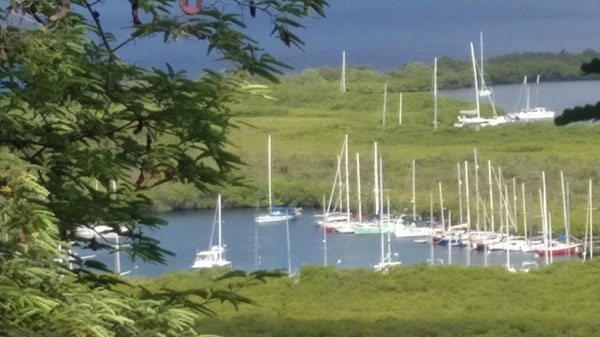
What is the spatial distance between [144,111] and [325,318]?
8488 mm

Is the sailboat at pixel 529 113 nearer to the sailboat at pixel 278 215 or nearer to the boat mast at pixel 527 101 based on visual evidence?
the boat mast at pixel 527 101

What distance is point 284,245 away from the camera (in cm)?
2164

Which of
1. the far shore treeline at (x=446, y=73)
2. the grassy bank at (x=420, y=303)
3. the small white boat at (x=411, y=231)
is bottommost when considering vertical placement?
the grassy bank at (x=420, y=303)

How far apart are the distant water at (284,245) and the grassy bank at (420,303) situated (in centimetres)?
502

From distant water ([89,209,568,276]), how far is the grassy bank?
5021mm

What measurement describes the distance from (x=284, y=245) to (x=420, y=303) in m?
8.68

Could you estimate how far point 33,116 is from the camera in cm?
324

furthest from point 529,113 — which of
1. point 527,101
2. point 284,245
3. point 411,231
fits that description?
point 284,245

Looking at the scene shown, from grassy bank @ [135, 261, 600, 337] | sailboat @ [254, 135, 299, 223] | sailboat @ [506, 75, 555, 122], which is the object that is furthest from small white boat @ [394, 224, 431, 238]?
Result: grassy bank @ [135, 261, 600, 337]

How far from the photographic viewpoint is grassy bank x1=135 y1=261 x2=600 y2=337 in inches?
389

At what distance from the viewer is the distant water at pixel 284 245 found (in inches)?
803

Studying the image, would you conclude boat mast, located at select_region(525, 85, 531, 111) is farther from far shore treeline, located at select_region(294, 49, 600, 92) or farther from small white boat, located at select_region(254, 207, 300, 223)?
small white boat, located at select_region(254, 207, 300, 223)

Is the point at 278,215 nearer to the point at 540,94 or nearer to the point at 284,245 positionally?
the point at 284,245

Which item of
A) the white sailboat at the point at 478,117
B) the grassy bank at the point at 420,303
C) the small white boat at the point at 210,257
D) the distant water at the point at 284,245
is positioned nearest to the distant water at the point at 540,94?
the white sailboat at the point at 478,117
